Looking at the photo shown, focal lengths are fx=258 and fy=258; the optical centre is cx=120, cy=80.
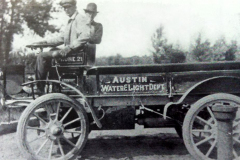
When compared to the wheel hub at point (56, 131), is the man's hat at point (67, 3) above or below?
above

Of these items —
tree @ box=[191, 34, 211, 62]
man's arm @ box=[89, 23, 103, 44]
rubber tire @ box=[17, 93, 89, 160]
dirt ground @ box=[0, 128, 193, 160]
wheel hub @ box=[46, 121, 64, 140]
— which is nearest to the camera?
rubber tire @ box=[17, 93, 89, 160]

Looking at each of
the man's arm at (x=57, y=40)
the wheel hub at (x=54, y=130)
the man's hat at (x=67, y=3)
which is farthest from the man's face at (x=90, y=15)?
the wheel hub at (x=54, y=130)

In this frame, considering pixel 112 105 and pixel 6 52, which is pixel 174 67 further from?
pixel 6 52

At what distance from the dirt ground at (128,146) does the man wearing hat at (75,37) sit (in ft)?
4.08

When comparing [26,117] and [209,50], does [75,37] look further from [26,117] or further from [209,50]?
[209,50]

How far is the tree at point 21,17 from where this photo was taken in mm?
7055

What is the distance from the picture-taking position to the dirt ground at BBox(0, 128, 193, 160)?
12.2ft

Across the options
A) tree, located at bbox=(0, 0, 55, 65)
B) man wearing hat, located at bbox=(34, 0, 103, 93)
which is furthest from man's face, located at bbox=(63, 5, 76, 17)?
tree, located at bbox=(0, 0, 55, 65)

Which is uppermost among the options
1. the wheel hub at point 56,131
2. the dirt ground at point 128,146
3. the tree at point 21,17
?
the tree at point 21,17

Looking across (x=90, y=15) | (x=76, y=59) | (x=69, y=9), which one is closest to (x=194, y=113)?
(x=76, y=59)

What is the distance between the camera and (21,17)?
8391mm

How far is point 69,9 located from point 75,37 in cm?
45

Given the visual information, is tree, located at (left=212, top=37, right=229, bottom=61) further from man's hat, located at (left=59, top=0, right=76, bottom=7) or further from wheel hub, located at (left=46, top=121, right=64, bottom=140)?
wheel hub, located at (left=46, top=121, right=64, bottom=140)

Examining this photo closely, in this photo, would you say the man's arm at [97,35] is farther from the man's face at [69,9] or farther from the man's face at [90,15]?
the man's face at [69,9]
